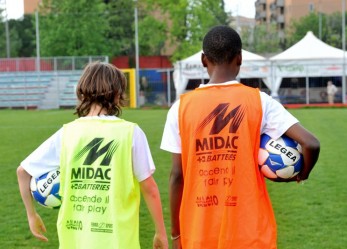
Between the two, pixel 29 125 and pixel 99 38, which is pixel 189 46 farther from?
pixel 29 125

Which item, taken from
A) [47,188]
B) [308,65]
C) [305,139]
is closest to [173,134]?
[305,139]

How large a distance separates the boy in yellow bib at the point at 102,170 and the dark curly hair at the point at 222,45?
48 centimetres

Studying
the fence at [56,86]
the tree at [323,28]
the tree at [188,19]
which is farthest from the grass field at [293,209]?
the tree at [323,28]

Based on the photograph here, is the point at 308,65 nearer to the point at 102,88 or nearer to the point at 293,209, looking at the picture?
the point at 293,209

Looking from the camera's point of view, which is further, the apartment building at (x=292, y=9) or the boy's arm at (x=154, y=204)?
the apartment building at (x=292, y=9)

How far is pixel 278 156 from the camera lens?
3.49 meters

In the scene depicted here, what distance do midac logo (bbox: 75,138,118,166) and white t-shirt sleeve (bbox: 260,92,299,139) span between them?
2.44ft

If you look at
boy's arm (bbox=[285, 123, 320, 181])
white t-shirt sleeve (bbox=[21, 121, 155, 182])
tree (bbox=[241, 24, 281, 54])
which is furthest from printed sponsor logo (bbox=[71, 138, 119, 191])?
tree (bbox=[241, 24, 281, 54])

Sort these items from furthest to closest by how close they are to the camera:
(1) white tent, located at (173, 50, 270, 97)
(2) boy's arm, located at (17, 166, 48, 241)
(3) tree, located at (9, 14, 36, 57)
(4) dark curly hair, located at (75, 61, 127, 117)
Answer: (3) tree, located at (9, 14, 36, 57)
(1) white tent, located at (173, 50, 270, 97)
(2) boy's arm, located at (17, 166, 48, 241)
(4) dark curly hair, located at (75, 61, 127, 117)

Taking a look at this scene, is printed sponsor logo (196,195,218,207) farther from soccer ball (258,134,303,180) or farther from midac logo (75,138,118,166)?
midac logo (75,138,118,166)

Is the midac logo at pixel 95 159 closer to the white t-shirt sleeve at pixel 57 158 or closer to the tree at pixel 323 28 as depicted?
the white t-shirt sleeve at pixel 57 158

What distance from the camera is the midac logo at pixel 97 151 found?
3592mm

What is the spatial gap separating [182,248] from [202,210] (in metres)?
0.24

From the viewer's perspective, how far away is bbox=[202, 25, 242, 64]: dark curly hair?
3514mm
